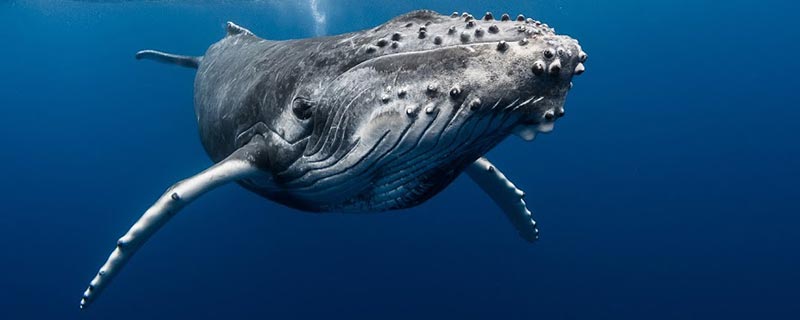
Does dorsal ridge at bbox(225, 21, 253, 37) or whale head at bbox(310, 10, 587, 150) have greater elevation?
dorsal ridge at bbox(225, 21, 253, 37)

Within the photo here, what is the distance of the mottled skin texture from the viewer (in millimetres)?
3848

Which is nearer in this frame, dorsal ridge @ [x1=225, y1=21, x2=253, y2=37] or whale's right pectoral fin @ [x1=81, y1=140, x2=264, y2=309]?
whale's right pectoral fin @ [x1=81, y1=140, x2=264, y2=309]

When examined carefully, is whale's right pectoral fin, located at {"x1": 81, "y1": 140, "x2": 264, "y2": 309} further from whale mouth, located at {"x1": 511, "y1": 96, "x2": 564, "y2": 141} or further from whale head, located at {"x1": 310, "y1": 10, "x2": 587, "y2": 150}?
whale mouth, located at {"x1": 511, "y1": 96, "x2": 564, "y2": 141}

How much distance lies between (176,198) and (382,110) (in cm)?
254

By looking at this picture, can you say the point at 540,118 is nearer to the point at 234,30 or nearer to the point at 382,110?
the point at 382,110

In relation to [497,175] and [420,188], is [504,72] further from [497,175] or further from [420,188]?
[497,175]

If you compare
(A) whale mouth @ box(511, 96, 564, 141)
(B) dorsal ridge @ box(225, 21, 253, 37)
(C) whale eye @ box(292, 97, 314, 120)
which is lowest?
(A) whale mouth @ box(511, 96, 564, 141)

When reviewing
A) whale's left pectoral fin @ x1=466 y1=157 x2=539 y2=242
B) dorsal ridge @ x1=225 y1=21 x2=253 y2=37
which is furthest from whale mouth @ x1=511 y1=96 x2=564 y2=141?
dorsal ridge @ x1=225 y1=21 x2=253 y2=37

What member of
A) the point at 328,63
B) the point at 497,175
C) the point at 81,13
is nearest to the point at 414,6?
the point at 81,13

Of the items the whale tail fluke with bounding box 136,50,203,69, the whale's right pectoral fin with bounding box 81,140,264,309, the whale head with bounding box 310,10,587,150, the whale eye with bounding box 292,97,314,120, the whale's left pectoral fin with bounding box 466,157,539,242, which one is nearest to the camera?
the whale head with bounding box 310,10,587,150

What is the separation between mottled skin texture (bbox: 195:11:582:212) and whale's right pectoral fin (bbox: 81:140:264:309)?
22cm

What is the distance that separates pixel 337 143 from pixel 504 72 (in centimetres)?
185

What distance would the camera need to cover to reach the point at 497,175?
29.9 feet

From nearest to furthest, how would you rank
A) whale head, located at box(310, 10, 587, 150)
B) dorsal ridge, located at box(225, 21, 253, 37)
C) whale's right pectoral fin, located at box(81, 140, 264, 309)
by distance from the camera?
whale head, located at box(310, 10, 587, 150)
whale's right pectoral fin, located at box(81, 140, 264, 309)
dorsal ridge, located at box(225, 21, 253, 37)
